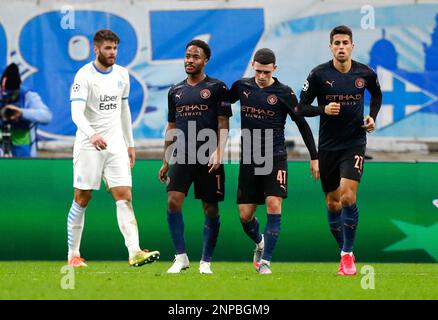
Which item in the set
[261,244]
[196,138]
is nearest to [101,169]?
[196,138]

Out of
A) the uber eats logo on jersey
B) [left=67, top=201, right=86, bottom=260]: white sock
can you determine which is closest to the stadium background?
[left=67, top=201, right=86, bottom=260]: white sock

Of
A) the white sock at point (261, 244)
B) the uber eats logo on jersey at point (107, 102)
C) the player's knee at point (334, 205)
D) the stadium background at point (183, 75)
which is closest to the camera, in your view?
the uber eats logo on jersey at point (107, 102)

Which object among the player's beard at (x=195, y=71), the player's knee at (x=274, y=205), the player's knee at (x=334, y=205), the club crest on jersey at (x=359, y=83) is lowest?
the player's knee at (x=334, y=205)

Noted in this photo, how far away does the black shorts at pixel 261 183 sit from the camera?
12.3 m

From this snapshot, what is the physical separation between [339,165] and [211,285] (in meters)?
2.66

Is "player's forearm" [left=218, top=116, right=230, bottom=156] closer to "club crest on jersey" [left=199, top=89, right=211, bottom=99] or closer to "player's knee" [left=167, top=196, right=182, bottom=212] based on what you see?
"club crest on jersey" [left=199, top=89, right=211, bottom=99]

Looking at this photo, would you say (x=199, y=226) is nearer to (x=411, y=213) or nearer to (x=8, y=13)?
(x=411, y=213)

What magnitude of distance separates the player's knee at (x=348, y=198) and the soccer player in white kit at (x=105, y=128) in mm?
2057

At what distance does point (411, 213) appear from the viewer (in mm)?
15969

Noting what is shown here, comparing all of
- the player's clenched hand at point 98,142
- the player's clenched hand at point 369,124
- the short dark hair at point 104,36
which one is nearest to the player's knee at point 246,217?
the player's clenched hand at point 369,124

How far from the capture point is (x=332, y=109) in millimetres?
12047

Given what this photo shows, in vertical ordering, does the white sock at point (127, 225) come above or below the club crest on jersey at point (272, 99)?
below

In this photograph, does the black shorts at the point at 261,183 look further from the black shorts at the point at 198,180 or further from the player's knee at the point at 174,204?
the player's knee at the point at 174,204

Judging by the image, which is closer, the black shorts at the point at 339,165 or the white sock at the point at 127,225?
the white sock at the point at 127,225
